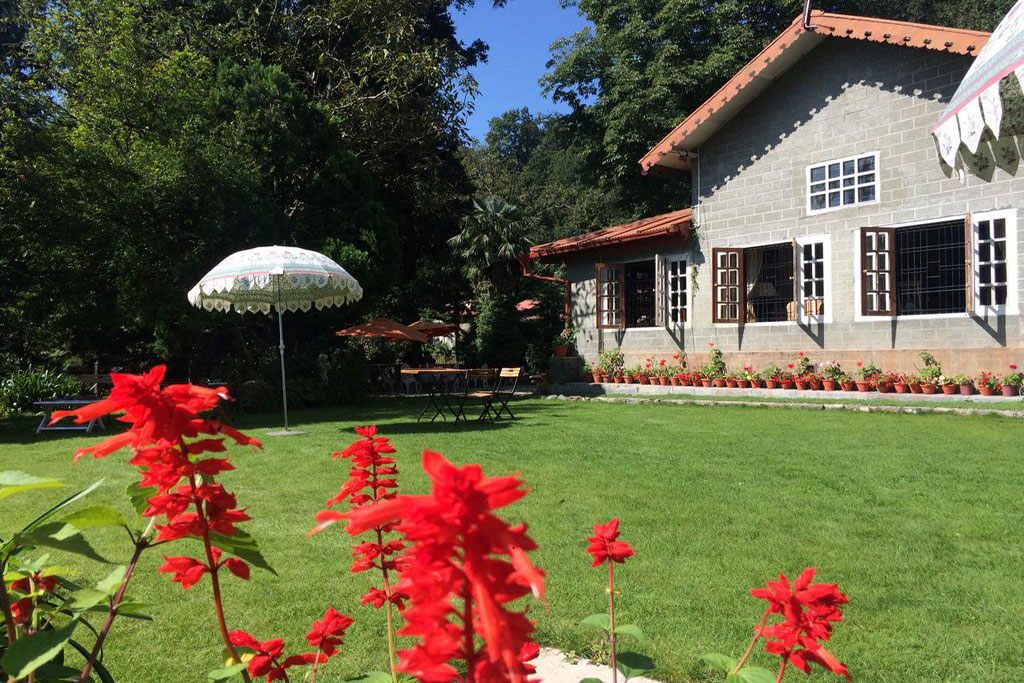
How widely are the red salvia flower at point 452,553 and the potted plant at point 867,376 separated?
44.8 feet

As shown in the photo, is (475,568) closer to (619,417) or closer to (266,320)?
(619,417)

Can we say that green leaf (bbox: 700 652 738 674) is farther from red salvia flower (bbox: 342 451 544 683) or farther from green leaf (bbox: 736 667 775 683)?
red salvia flower (bbox: 342 451 544 683)

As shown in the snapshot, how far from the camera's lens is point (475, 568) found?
0.63 meters

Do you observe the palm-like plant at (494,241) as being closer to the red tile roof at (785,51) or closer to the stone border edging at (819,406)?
the red tile roof at (785,51)

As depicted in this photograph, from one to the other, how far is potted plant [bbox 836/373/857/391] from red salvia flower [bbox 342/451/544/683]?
45.3 feet

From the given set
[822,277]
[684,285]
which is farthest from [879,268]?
[684,285]

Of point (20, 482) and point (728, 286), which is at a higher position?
point (728, 286)

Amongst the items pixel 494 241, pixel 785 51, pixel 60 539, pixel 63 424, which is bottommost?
pixel 63 424

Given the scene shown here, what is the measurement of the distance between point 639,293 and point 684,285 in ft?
5.28

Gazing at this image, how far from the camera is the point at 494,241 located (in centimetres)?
2395

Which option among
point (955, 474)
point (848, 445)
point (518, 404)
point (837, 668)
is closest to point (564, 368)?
point (518, 404)

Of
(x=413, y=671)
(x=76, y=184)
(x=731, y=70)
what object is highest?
(x=731, y=70)

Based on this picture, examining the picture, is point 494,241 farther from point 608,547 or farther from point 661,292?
point 608,547

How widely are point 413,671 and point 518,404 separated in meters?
14.3
